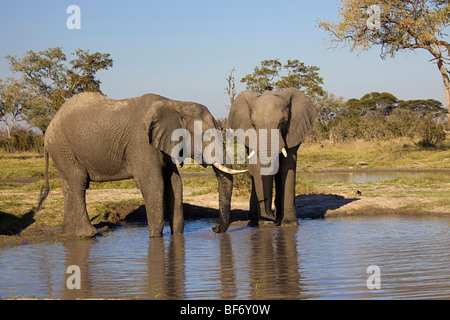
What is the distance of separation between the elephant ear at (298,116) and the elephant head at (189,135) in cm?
212

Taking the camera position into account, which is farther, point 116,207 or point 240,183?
point 240,183

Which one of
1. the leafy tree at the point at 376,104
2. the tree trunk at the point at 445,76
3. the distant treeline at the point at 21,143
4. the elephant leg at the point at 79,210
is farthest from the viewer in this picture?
the leafy tree at the point at 376,104

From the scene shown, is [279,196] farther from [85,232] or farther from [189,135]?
[85,232]

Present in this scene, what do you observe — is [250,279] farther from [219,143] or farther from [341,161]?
[341,161]

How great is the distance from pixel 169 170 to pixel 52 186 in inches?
277

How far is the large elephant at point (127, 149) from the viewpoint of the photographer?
9375mm

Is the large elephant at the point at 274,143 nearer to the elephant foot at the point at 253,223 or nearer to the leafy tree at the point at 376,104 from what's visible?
the elephant foot at the point at 253,223

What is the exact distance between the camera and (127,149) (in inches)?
380

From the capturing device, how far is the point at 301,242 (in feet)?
30.2

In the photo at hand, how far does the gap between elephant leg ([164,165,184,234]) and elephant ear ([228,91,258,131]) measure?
1.92 metres

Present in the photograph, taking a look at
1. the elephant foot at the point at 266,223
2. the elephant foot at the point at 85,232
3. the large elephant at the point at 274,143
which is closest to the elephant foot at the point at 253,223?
the large elephant at the point at 274,143

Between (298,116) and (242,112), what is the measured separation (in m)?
1.14

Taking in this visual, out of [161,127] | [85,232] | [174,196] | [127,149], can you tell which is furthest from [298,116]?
[85,232]
